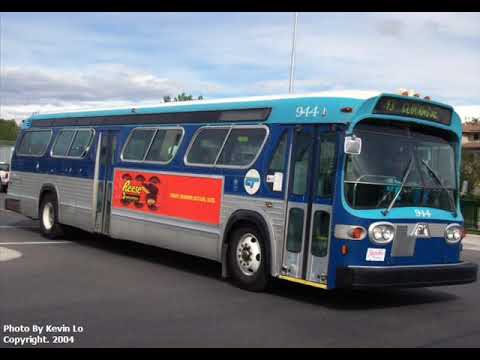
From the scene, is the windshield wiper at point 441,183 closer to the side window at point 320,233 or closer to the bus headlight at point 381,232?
the bus headlight at point 381,232

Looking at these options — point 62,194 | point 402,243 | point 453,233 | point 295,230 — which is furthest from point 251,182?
point 62,194

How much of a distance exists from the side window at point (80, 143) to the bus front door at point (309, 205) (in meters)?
A: 6.07

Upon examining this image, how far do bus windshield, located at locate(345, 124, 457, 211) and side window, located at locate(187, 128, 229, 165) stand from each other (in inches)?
104

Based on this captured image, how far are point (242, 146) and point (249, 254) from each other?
5.20 ft

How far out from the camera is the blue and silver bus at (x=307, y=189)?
8242mm

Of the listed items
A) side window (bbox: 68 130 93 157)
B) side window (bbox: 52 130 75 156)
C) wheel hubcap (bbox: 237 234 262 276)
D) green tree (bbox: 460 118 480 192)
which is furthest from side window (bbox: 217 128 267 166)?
green tree (bbox: 460 118 480 192)

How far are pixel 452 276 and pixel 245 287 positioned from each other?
109 inches

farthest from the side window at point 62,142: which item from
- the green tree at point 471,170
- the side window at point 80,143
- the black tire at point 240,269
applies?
the green tree at point 471,170

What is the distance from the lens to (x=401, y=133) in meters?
8.73

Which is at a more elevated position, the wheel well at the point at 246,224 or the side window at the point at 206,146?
the side window at the point at 206,146

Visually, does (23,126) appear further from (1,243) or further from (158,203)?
(158,203)

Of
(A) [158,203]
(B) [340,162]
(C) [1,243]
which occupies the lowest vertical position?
(C) [1,243]
